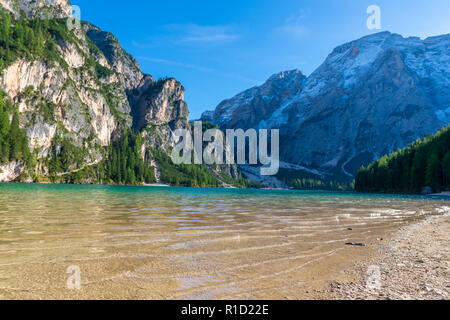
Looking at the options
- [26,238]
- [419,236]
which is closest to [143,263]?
[26,238]

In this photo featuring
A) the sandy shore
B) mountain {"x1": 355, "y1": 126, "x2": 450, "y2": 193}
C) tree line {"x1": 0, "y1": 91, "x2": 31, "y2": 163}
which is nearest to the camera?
the sandy shore

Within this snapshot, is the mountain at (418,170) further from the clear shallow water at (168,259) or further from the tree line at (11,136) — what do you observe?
the tree line at (11,136)

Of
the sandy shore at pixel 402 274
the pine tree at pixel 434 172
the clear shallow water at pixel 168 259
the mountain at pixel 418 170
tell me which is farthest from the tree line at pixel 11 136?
the pine tree at pixel 434 172

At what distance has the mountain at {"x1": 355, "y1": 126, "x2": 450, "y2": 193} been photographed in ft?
289

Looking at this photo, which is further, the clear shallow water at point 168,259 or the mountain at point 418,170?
the mountain at point 418,170

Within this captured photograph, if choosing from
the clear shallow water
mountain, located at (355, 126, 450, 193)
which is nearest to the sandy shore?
the clear shallow water

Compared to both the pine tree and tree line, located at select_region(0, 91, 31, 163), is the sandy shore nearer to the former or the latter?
the pine tree

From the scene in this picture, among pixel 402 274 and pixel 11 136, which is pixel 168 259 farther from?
pixel 11 136

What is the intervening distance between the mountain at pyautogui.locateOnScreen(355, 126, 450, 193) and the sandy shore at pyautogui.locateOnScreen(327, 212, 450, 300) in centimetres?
9315

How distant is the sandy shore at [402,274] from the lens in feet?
17.7

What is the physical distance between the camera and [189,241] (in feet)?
33.6

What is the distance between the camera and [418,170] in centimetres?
9600

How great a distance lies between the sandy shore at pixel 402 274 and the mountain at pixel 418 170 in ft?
306

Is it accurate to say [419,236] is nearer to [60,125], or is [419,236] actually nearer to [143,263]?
[143,263]
